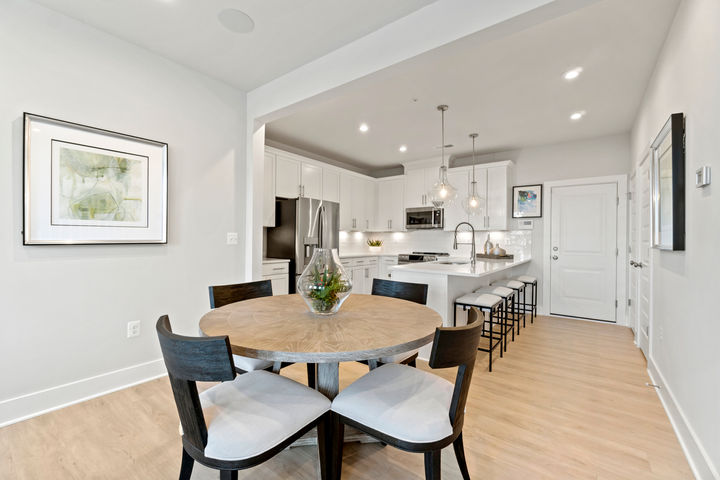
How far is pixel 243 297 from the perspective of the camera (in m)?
2.19

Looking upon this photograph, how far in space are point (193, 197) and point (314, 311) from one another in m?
1.86

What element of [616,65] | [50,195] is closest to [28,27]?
[50,195]

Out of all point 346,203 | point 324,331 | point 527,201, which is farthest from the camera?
point 346,203

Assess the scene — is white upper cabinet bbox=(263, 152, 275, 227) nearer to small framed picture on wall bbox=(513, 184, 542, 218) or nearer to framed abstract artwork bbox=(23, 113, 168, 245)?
framed abstract artwork bbox=(23, 113, 168, 245)

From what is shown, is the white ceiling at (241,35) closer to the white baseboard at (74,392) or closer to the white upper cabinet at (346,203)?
the white baseboard at (74,392)

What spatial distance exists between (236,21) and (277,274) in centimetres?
266

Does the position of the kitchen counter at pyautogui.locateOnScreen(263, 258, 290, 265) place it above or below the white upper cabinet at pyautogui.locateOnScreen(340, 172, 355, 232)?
below

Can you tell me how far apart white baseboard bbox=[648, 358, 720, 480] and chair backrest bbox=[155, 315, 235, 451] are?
200 centimetres

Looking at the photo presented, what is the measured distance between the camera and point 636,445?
179 centimetres

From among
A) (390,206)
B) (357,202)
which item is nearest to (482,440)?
(357,202)

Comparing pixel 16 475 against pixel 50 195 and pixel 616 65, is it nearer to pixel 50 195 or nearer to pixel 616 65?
pixel 50 195

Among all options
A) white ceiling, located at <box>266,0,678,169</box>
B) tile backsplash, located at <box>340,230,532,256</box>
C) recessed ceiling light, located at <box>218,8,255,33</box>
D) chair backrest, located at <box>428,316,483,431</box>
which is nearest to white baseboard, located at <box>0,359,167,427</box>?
chair backrest, located at <box>428,316,483,431</box>

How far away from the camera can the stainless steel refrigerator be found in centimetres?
420

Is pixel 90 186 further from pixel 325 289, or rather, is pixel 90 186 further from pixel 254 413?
pixel 254 413
